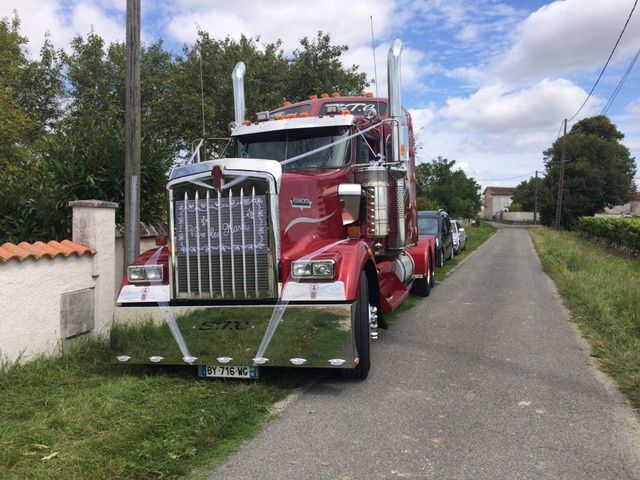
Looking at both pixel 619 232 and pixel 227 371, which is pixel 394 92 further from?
pixel 619 232

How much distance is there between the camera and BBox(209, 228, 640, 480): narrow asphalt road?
3594 millimetres

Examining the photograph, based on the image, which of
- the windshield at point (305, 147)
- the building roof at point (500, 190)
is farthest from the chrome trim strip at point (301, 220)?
the building roof at point (500, 190)

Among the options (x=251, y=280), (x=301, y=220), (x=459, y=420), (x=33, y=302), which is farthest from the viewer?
(x=301, y=220)

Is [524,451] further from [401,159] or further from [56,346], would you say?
[56,346]

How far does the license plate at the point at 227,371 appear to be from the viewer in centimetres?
512

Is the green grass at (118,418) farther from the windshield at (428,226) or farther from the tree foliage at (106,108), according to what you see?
the windshield at (428,226)

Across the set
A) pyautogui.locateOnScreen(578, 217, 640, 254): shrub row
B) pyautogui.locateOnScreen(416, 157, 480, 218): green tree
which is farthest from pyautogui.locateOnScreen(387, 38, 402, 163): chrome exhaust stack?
pyautogui.locateOnScreen(416, 157, 480, 218): green tree

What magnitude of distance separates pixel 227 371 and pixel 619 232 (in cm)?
2539

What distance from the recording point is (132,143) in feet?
23.3

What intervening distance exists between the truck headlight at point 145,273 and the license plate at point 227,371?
3.28 ft

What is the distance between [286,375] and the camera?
5.59m

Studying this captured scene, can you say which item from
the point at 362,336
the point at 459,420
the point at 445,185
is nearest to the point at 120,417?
the point at 362,336

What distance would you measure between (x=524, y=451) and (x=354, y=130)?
4.20m

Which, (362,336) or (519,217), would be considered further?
(519,217)
